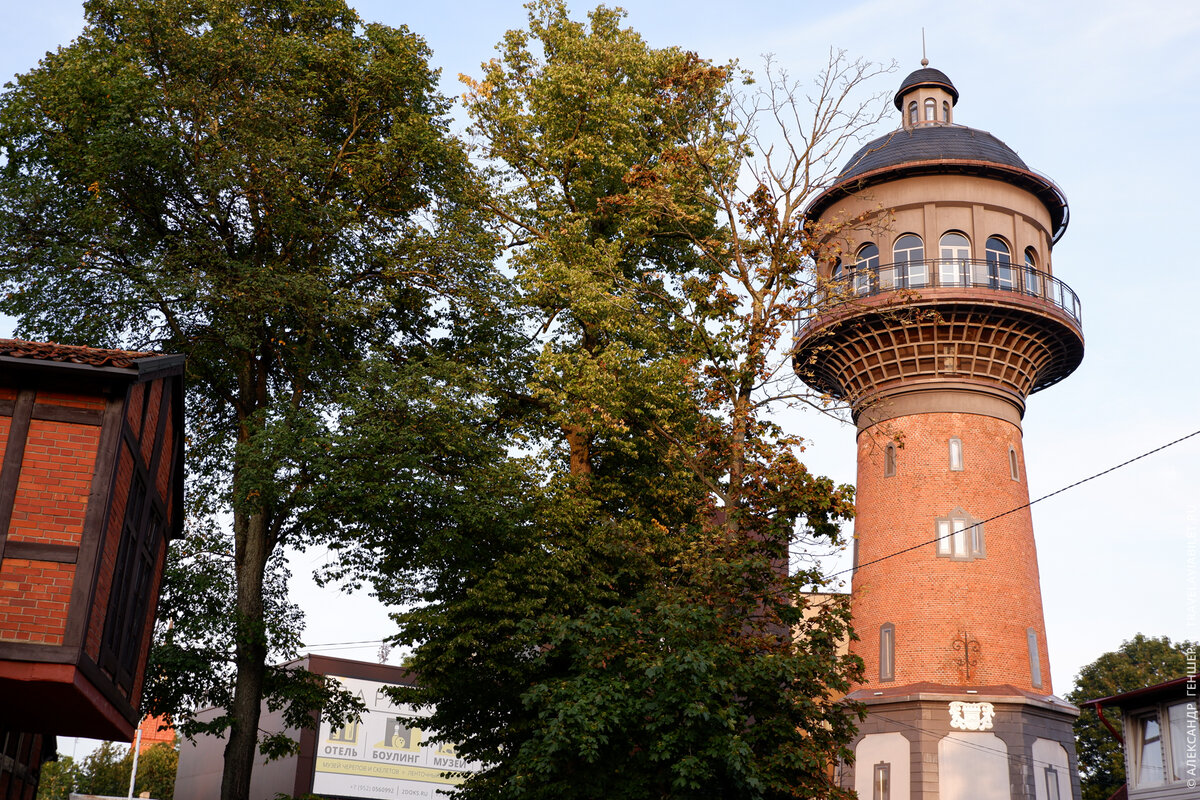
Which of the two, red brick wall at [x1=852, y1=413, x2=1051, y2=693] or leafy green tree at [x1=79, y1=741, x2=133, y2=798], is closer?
red brick wall at [x1=852, y1=413, x2=1051, y2=693]

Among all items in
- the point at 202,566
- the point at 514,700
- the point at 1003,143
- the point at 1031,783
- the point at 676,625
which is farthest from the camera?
the point at 1003,143

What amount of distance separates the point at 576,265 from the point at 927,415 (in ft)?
43.3

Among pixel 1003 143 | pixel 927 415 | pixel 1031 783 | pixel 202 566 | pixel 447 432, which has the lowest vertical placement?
pixel 1031 783

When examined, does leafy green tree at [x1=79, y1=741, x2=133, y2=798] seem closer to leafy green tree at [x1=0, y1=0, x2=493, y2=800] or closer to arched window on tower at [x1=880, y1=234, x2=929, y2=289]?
leafy green tree at [x1=0, y1=0, x2=493, y2=800]

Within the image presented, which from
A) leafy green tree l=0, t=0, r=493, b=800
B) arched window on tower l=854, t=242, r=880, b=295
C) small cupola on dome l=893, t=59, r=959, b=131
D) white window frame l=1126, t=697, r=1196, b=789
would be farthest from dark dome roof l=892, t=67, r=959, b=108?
white window frame l=1126, t=697, r=1196, b=789

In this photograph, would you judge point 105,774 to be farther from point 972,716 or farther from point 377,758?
point 972,716

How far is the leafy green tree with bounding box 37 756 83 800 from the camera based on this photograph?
6188 centimetres

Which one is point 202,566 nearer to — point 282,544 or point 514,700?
point 282,544

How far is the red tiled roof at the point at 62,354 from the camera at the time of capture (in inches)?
547

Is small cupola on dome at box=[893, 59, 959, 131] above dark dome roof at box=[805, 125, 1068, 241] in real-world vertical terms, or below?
above

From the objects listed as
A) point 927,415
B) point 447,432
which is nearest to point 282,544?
point 447,432

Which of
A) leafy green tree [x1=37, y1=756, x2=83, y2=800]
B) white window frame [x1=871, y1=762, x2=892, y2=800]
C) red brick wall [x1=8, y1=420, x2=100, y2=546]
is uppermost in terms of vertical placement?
red brick wall [x1=8, y1=420, x2=100, y2=546]

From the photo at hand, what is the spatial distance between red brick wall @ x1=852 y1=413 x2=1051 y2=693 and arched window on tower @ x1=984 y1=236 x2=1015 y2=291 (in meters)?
4.09

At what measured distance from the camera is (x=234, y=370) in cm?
2634
